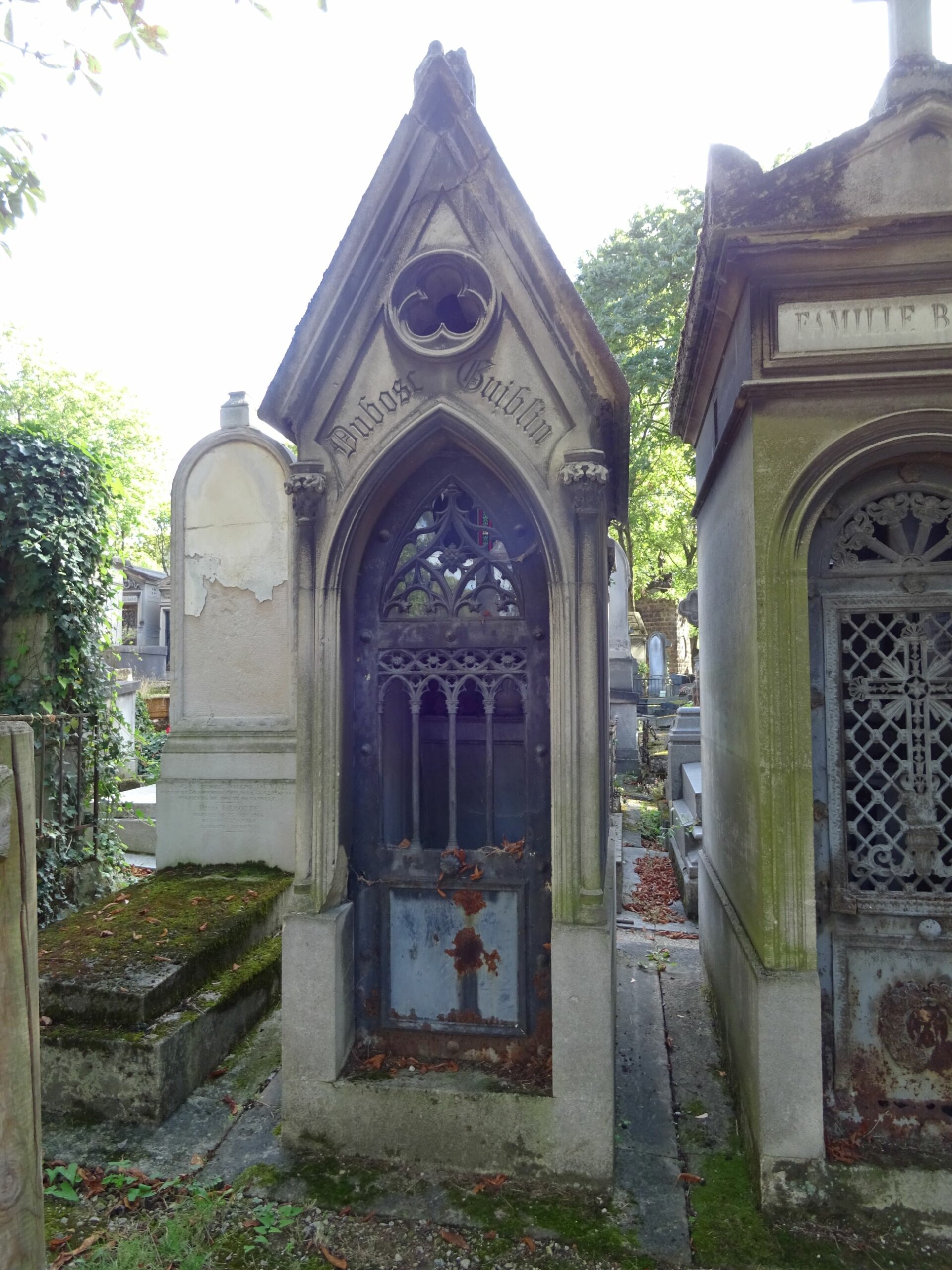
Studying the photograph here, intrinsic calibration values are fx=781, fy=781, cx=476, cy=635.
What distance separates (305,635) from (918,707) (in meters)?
2.73

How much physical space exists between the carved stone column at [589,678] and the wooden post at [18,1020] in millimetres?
2195

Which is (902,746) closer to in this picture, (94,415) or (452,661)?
(452,661)

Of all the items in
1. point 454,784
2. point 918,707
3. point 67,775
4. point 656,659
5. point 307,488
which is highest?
point 307,488

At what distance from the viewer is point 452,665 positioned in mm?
3777

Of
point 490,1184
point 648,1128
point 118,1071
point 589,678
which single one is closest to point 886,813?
point 589,678

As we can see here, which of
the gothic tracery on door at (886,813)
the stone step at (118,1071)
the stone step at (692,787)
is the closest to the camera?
the gothic tracery on door at (886,813)

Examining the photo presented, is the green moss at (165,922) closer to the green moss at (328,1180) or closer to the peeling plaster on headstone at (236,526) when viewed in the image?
the green moss at (328,1180)

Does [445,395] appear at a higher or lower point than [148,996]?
higher

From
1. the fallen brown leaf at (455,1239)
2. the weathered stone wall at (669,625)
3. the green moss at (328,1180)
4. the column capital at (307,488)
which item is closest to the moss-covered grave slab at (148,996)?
the green moss at (328,1180)

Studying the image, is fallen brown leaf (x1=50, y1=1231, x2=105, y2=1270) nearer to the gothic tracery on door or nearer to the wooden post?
the wooden post

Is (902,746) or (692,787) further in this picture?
(692,787)

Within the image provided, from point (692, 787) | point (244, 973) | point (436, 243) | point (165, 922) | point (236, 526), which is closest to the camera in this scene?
point (436, 243)

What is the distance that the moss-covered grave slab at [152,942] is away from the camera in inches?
154

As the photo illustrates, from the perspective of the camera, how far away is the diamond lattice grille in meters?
3.34
